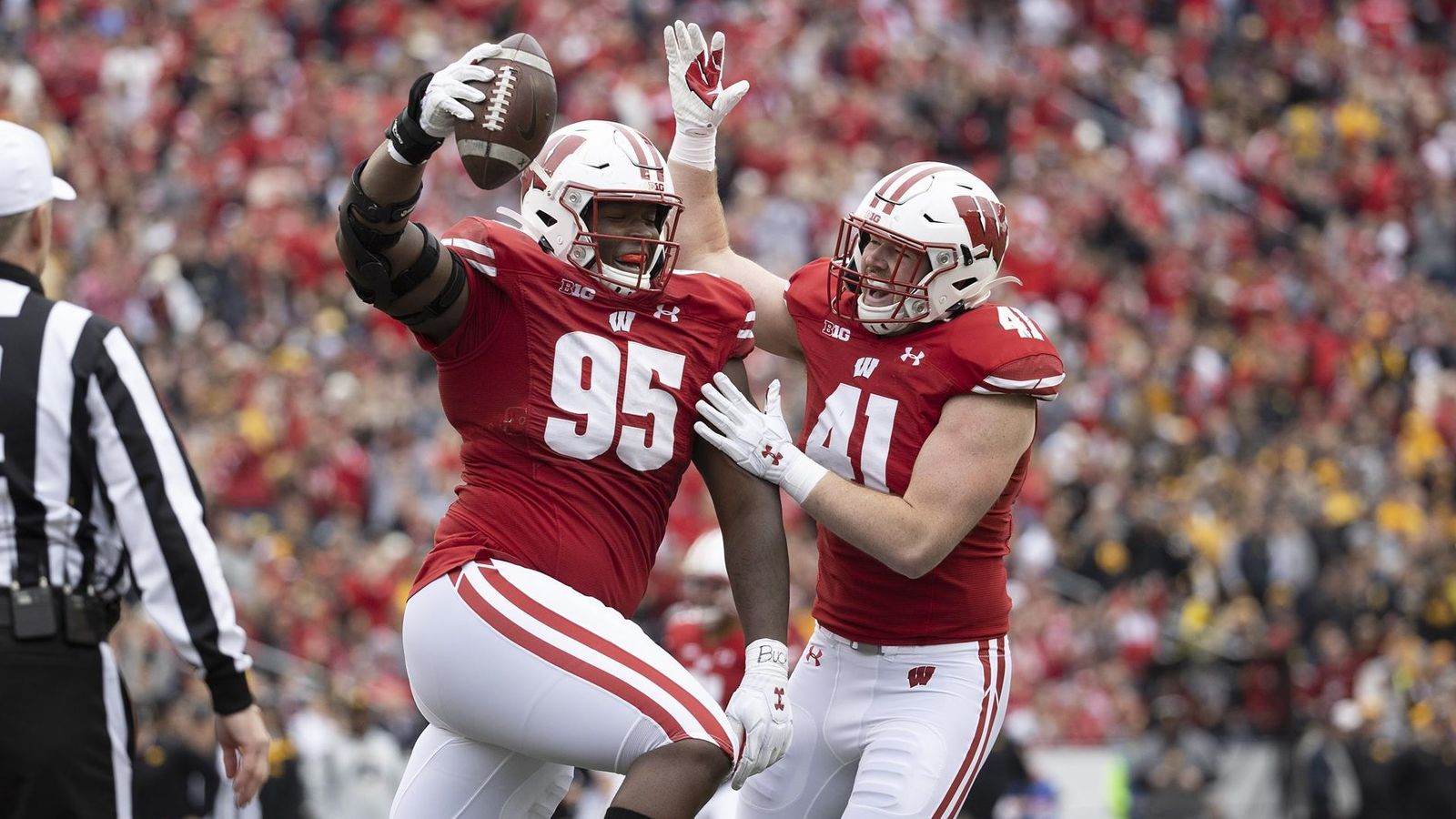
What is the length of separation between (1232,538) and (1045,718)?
3121mm

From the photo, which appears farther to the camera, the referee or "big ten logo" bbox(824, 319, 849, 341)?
"big ten logo" bbox(824, 319, 849, 341)

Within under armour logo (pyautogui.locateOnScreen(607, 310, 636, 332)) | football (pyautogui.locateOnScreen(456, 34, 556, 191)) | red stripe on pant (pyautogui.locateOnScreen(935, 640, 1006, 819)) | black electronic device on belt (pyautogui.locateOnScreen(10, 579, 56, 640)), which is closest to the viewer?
black electronic device on belt (pyautogui.locateOnScreen(10, 579, 56, 640))

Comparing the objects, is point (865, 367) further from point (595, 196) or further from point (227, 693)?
point (227, 693)

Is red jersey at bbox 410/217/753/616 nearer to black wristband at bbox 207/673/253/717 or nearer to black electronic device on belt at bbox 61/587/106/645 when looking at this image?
black wristband at bbox 207/673/253/717

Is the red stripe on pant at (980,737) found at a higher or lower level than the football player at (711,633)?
higher

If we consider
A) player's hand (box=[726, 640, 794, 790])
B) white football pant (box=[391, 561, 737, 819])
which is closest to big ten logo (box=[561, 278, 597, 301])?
white football pant (box=[391, 561, 737, 819])

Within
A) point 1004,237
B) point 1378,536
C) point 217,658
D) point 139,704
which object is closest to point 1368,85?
point 1378,536

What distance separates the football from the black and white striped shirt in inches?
32.6

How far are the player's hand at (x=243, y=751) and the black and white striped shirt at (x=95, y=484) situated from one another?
3cm

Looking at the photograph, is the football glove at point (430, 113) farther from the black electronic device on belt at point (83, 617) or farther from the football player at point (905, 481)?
the black electronic device on belt at point (83, 617)

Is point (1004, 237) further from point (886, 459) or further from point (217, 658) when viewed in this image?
point (217, 658)

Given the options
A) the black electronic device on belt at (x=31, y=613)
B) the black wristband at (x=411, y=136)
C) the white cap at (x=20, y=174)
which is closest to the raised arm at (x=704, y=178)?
the black wristband at (x=411, y=136)

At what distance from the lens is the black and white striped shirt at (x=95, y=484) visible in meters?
3.86

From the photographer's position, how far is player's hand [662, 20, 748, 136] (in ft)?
16.7
